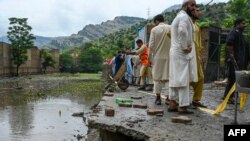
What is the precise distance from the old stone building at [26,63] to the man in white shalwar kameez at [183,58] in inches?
1978

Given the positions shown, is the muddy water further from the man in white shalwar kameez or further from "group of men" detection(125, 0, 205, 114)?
the man in white shalwar kameez

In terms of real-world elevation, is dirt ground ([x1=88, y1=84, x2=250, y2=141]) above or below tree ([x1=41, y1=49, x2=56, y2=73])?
below

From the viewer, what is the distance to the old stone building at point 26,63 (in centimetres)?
5603

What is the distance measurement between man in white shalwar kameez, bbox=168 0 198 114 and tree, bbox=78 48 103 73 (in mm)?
75611

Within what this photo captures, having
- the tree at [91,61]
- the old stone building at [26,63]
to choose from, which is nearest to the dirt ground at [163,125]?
the old stone building at [26,63]

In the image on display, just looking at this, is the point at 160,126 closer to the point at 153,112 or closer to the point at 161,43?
the point at 153,112

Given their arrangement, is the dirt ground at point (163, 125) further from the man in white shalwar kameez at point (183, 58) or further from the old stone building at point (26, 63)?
the old stone building at point (26, 63)

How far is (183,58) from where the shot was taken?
A: 715 cm

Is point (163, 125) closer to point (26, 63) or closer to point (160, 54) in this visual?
point (160, 54)

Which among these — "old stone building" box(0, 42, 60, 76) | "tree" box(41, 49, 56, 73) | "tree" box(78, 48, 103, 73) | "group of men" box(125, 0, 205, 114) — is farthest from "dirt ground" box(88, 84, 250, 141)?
"tree" box(78, 48, 103, 73)

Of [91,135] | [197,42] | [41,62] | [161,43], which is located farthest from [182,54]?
[41,62]

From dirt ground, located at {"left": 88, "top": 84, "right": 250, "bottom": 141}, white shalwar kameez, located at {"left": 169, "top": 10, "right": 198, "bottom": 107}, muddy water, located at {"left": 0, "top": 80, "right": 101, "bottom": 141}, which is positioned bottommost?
muddy water, located at {"left": 0, "top": 80, "right": 101, "bottom": 141}

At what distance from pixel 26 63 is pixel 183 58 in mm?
63704

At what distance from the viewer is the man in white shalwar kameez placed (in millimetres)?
7090
